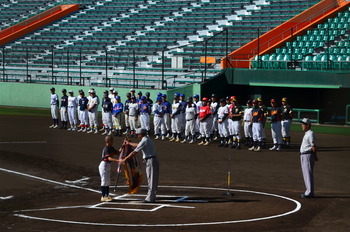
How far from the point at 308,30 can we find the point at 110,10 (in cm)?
2171

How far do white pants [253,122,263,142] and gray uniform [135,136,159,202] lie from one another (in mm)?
9554

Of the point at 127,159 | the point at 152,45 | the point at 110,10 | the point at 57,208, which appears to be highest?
the point at 110,10

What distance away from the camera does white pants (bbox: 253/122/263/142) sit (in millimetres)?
24303

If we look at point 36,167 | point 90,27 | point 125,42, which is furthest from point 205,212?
point 90,27

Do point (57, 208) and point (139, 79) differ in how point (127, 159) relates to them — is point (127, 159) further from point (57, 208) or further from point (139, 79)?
point (139, 79)

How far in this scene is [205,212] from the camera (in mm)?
14039

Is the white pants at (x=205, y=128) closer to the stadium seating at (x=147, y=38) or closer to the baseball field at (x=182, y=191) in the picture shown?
the baseball field at (x=182, y=191)

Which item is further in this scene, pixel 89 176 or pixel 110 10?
pixel 110 10

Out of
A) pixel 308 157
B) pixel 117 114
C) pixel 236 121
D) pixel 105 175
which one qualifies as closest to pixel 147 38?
pixel 117 114

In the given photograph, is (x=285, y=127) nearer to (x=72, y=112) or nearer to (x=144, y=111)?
(x=144, y=111)

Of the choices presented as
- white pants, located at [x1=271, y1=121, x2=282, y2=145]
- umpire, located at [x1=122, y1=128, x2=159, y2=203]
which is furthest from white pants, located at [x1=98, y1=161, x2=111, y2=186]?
white pants, located at [x1=271, y1=121, x2=282, y2=145]

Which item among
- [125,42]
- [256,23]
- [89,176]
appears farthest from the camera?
[125,42]

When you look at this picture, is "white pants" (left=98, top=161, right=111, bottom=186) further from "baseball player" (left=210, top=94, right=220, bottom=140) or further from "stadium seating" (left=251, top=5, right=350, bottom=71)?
"stadium seating" (left=251, top=5, right=350, bottom=71)

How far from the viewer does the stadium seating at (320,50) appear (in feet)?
112
